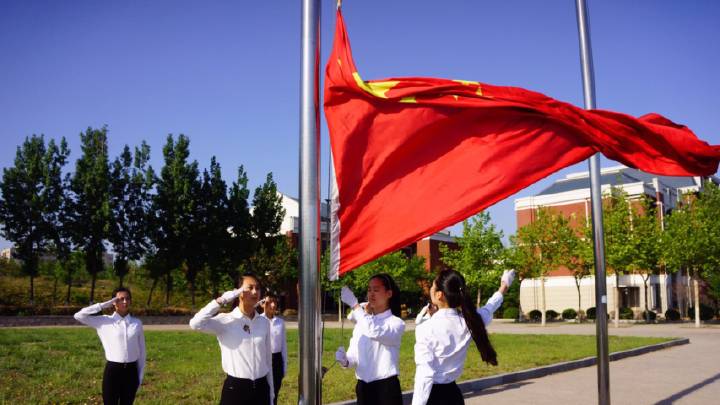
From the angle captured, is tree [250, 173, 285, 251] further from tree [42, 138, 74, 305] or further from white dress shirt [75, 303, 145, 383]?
white dress shirt [75, 303, 145, 383]

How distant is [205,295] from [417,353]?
1641 inches

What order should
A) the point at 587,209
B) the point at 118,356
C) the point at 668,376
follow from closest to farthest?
the point at 118,356 < the point at 668,376 < the point at 587,209

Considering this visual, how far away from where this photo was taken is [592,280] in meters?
47.5

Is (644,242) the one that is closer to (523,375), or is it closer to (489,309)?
(523,375)

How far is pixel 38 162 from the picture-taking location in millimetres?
33094

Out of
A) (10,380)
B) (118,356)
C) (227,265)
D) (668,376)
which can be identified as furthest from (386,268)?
(118,356)

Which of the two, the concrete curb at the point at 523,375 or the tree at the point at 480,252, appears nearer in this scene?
the concrete curb at the point at 523,375

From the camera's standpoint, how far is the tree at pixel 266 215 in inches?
1569

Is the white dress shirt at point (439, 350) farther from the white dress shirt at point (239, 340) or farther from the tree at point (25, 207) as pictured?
the tree at point (25, 207)

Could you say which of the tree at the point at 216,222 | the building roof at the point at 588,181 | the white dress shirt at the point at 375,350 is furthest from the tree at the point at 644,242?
the white dress shirt at the point at 375,350

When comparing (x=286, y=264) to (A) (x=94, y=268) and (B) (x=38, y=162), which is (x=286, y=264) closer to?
(A) (x=94, y=268)

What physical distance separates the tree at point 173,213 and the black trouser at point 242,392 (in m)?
32.4

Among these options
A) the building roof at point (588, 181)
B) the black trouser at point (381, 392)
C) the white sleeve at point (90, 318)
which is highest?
the building roof at point (588, 181)

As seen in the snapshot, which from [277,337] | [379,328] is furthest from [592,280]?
[379,328]
